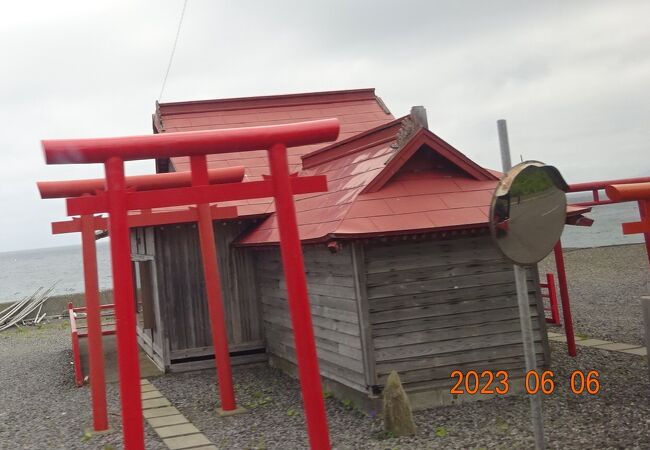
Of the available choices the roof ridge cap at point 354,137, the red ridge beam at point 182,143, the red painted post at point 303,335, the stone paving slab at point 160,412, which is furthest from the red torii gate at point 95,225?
the red painted post at point 303,335

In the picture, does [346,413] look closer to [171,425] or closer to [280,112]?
[171,425]

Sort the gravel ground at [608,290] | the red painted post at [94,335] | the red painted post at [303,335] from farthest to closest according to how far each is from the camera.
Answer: the gravel ground at [608,290] < the red painted post at [94,335] < the red painted post at [303,335]

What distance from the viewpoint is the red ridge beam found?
5.51 meters

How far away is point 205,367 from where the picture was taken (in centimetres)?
1202

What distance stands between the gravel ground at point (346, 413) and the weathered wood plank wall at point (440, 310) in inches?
22.7

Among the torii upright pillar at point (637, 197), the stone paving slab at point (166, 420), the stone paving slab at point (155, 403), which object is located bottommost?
the stone paving slab at point (166, 420)

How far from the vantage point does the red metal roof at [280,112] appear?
14.5 m

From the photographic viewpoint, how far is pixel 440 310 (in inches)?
323

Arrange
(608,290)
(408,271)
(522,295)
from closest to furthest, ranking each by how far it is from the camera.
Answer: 1. (522,295)
2. (408,271)
3. (608,290)

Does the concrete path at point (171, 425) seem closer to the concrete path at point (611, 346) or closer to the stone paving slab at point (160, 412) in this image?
the stone paving slab at point (160, 412)

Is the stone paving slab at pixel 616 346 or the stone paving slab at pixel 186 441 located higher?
the stone paving slab at pixel 186 441

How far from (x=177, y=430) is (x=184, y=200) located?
3.87m

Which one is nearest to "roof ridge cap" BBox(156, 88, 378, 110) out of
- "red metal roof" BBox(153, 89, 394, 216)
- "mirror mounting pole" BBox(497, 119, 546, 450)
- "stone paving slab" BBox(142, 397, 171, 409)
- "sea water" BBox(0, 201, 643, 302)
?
"red metal roof" BBox(153, 89, 394, 216)
